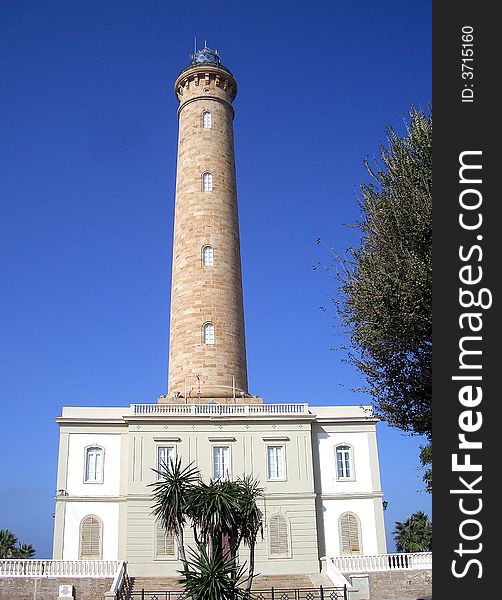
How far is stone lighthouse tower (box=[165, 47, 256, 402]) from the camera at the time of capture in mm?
26922

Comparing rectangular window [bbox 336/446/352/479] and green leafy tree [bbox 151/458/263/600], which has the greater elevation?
rectangular window [bbox 336/446/352/479]

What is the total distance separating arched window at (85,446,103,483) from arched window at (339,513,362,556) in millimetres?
8668

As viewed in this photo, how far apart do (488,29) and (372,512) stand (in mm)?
20142

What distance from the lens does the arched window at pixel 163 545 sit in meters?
22.7

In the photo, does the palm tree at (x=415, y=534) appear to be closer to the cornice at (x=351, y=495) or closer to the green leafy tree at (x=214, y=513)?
the cornice at (x=351, y=495)

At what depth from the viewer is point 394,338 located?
12.1 m

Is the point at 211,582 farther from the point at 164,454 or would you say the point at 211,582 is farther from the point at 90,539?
the point at 90,539

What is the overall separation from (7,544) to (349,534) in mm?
19236

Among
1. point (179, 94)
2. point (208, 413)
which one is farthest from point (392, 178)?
point (179, 94)

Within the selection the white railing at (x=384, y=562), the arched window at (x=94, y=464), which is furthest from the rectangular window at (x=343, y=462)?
the arched window at (x=94, y=464)

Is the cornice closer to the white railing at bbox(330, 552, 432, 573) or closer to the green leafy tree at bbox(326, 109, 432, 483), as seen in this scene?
the white railing at bbox(330, 552, 432, 573)

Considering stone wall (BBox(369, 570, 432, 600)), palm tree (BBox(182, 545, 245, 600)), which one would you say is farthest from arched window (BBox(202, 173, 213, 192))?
palm tree (BBox(182, 545, 245, 600))

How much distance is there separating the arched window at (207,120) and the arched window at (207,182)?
2420 mm

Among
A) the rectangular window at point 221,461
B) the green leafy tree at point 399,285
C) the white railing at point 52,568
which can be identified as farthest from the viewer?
the rectangular window at point 221,461
